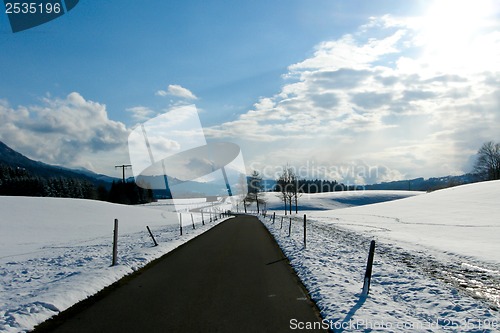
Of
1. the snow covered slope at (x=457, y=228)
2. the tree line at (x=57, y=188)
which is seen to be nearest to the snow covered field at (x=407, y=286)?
the snow covered slope at (x=457, y=228)

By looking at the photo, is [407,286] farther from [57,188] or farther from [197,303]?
[57,188]

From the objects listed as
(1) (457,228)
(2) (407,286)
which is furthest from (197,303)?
(1) (457,228)

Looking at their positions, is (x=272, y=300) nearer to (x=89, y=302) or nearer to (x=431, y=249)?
(x=89, y=302)

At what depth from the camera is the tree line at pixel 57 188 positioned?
327ft

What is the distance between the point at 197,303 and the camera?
7.25 metres

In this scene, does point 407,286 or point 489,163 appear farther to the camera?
point 489,163

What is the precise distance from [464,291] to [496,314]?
210cm

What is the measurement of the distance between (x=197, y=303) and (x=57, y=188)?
117m

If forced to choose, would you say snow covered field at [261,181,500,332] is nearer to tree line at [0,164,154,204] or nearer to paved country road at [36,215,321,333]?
paved country road at [36,215,321,333]

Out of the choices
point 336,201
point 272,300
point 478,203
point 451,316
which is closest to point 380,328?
point 451,316

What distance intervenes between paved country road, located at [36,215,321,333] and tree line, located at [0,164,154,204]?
96250 mm

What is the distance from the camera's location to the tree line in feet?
327

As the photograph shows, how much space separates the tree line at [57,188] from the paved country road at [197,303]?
96.2 metres

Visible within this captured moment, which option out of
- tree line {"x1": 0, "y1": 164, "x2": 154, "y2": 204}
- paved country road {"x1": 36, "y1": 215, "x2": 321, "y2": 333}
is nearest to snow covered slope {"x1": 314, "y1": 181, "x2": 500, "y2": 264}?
paved country road {"x1": 36, "y1": 215, "x2": 321, "y2": 333}
